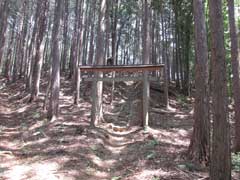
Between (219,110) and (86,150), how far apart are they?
5.02 metres

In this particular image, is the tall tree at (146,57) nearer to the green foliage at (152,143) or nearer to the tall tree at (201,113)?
the green foliage at (152,143)

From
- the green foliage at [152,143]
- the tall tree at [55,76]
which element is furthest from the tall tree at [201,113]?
the tall tree at [55,76]

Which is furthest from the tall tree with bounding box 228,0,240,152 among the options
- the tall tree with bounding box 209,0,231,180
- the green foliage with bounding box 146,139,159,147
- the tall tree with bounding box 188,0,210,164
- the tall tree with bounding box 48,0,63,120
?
the tall tree with bounding box 48,0,63,120

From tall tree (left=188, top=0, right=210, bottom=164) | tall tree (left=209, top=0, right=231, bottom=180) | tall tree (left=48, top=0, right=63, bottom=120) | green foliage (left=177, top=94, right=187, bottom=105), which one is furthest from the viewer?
green foliage (left=177, top=94, right=187, bottom=105)

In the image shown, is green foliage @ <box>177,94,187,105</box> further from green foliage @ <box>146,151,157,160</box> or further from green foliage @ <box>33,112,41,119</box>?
green foliage @ <box>146,151,157,160</box>

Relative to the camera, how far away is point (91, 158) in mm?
8016

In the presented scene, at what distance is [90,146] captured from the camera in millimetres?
9086

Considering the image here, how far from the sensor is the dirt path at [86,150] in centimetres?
Result: 664

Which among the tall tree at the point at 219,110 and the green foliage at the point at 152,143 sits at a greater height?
the tall tree at the point at 219,110

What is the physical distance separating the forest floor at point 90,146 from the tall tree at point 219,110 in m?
1.06

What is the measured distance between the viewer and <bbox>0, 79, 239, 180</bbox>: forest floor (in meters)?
6.66

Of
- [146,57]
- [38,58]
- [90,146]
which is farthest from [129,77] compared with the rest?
[38,58]

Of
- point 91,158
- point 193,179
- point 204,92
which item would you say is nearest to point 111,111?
point 91,158

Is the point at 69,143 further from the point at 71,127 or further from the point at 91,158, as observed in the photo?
the point at 71,127
